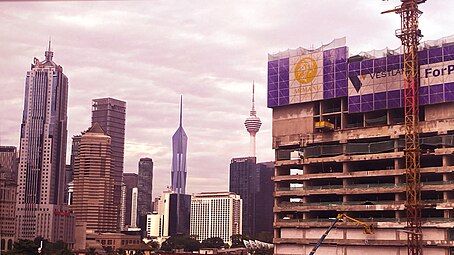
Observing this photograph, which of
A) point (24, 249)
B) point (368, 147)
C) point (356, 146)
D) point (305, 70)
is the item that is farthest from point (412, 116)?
point (24, 249)

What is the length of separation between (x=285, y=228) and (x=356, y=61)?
4010cm

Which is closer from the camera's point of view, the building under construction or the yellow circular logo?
the building under construction

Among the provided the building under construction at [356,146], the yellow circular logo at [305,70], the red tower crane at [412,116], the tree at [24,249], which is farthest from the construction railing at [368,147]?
the tree at [24,249]

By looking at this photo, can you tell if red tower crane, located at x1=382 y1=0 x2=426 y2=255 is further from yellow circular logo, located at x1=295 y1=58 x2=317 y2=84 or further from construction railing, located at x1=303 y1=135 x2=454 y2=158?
yellow circular logo, located at x1=295 y1=58 x2=317 y2=84

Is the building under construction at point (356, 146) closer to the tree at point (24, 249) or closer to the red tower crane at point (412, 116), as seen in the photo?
the red tower crane at point (412, 116)

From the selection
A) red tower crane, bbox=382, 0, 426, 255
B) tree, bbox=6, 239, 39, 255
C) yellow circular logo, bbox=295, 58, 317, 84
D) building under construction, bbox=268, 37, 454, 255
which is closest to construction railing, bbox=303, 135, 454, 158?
building under construction, bbox=268, 37, 454, 255

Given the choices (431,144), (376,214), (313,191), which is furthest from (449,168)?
(313,191)

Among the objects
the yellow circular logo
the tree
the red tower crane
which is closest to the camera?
the red tower crane

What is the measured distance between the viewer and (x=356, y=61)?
480ft

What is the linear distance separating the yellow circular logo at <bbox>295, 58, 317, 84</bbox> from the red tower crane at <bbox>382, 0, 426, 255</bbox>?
21.3 meters

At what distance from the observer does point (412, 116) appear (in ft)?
429

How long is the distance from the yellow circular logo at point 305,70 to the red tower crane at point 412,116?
69.8 ft

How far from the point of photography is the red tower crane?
126875 mm

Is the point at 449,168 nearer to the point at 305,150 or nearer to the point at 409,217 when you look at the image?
the point at 409,217
